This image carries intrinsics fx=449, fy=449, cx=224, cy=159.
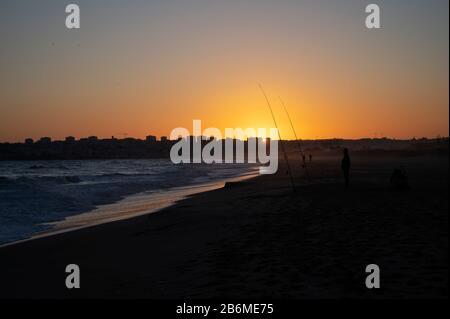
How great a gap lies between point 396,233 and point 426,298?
10.9 ft

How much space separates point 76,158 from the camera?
134500 millimetres

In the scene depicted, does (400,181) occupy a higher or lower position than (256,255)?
higher

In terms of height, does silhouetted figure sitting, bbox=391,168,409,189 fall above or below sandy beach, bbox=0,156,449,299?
above

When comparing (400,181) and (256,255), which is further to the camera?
(400,181)

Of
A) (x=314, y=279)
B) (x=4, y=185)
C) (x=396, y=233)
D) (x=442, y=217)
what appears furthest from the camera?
(x=4, y=185)

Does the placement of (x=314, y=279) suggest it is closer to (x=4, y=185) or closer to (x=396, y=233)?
(x=396, y=233)

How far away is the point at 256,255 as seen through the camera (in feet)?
24.5

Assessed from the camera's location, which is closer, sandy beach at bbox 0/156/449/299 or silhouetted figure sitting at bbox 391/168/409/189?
sandy beach at bbox 0/156/449/299

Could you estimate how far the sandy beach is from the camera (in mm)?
5777

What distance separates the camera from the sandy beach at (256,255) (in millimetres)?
5777

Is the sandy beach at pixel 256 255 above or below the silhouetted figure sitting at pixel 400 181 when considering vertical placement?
below

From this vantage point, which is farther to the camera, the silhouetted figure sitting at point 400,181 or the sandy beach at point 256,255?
the silhouetted figure sitting at point 400,181
